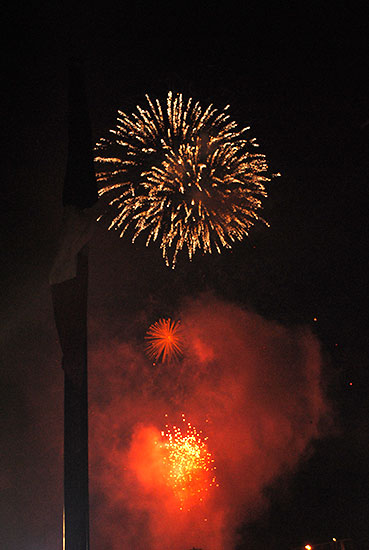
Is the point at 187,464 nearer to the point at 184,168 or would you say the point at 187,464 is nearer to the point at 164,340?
the point at 164,340

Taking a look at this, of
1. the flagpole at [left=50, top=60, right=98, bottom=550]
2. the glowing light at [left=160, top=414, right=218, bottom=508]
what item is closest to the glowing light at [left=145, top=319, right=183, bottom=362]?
the glowing light at [left=160, top=414, right=218, bottom=508]

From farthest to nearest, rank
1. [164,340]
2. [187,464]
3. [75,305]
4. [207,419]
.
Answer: [164,340] < [207,419] < [187,464] < [75,305]

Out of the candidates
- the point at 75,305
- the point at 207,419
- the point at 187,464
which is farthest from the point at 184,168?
the point at 187,464

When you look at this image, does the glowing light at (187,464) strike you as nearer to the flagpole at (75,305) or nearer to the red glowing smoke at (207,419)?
the red glowing smoke at (207,419)

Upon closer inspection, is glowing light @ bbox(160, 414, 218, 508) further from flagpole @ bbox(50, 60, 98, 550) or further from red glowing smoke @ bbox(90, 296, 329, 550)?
flagpole @ bbox(50, 60, 98, 550)

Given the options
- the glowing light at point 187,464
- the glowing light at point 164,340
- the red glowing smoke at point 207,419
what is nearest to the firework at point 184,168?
the glowing light at point 164,340

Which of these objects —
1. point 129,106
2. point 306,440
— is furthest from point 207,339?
point 129,106
